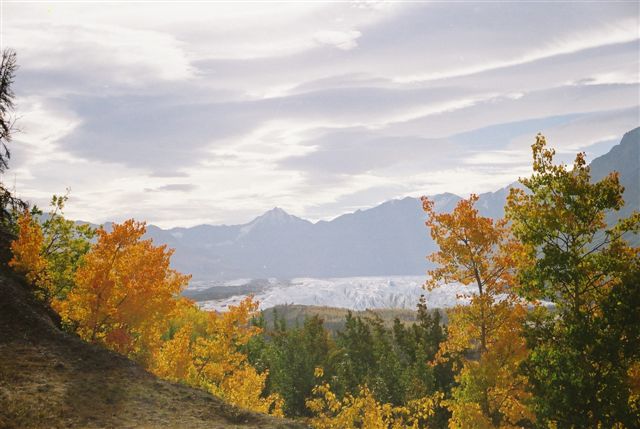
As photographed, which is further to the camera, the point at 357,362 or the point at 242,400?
the point at 357,362

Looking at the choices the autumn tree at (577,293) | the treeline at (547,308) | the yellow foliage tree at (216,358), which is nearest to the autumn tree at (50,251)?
the yellow foliage tree at (216,358)

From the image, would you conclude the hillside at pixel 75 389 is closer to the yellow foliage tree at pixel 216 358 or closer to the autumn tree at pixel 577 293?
the yellow foliage tree at pixel 216 358


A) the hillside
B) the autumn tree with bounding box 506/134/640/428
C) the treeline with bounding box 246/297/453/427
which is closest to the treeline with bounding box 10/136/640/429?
the autumn tree with bounding box 506/134/640/428

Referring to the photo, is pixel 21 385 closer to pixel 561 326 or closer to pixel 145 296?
pixel 145 296

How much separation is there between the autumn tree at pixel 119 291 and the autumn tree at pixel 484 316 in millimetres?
17072

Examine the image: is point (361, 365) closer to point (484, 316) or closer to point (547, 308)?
point (484, 316)

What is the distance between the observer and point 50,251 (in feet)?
105

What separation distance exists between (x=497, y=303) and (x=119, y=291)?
920 inches

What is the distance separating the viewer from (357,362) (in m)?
58.5

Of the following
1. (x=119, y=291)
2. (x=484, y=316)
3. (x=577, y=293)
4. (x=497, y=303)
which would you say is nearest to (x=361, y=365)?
(x=497, y=303)

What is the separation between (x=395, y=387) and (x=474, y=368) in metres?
21.8

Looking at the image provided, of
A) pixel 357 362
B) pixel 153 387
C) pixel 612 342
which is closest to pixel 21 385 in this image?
pixel 153 387

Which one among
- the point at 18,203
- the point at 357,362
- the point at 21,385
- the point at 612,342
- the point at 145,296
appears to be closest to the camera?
the point at 21,385

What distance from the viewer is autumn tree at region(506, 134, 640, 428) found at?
20.2m
